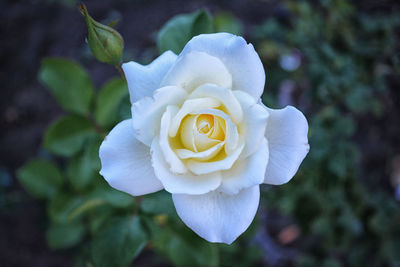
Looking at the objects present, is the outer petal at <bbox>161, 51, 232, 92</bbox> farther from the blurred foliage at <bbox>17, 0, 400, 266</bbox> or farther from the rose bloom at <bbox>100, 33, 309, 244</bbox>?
the blurred foliage at <bbox>17, 0, 400, 266</bbox>

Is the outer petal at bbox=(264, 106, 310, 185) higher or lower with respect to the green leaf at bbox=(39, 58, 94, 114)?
higher

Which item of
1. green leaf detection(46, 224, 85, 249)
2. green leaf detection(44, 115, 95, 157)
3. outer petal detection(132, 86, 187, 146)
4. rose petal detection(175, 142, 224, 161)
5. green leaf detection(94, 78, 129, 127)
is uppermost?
outer petal detection(132, 86, 187, 146)

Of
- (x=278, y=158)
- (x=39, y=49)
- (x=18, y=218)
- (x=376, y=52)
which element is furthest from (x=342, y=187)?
(x=39, y=49)

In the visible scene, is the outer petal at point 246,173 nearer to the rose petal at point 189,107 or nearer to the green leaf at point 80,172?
the rose petal at point 189,107

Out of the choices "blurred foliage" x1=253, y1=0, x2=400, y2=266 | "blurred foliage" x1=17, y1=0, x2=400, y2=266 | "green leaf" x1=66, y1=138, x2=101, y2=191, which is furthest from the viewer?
"blurred foliage" x1=253, y1=0, x2=400, y2=266

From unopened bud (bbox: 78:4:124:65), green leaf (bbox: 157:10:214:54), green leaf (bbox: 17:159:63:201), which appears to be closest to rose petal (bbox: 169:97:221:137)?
unopened bud (bbox: 78:4:124:65)

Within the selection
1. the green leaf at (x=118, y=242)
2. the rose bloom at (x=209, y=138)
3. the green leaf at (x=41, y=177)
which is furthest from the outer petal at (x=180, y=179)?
the green leaf at (x=41, y=177)
